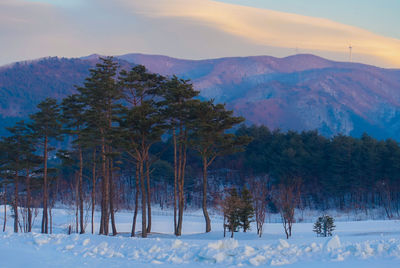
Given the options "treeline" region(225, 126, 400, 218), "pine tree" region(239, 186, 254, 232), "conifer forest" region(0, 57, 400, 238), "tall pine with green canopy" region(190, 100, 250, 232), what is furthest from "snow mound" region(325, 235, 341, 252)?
"treeline" region(225, 126, 400, 218)

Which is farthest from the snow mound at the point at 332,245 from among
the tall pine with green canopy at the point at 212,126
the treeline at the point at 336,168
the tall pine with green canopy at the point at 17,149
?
the treeline at the point at 336,168

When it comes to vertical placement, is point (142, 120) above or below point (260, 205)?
above

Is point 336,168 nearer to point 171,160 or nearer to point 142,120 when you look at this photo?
point 171,160

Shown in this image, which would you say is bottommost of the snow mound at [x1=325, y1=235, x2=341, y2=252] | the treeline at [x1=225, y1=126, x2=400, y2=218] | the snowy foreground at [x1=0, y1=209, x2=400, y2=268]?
the snowy foreground at [x1=0, y1=209, x2=400, y2=268]

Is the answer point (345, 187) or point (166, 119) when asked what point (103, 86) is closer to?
point (166, 119)

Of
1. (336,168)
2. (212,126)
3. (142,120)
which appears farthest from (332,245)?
(336,168)

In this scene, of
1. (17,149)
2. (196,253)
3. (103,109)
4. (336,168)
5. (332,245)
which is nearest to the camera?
(332,245)

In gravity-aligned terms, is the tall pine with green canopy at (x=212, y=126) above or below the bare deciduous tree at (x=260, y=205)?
above

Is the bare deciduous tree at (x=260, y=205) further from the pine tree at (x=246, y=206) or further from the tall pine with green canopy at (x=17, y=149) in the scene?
the tall pine with green canopy at (x=17, y=149)

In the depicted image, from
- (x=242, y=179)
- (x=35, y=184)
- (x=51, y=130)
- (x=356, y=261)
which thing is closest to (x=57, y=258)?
(x=356, y=261)

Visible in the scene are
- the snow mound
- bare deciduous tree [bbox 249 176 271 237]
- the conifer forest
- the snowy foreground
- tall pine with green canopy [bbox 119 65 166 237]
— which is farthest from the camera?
bare deciduous tree [bbox 249 176 271 237]

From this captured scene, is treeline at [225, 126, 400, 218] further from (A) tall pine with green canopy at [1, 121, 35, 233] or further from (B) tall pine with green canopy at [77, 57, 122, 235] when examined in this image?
(A) tall pine with green canopy at [1, 121, 35, 233]

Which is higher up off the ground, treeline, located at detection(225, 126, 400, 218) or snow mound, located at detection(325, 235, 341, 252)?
treeline, located at detection(225, 126, 400, 218)

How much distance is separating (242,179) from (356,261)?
5556cm
